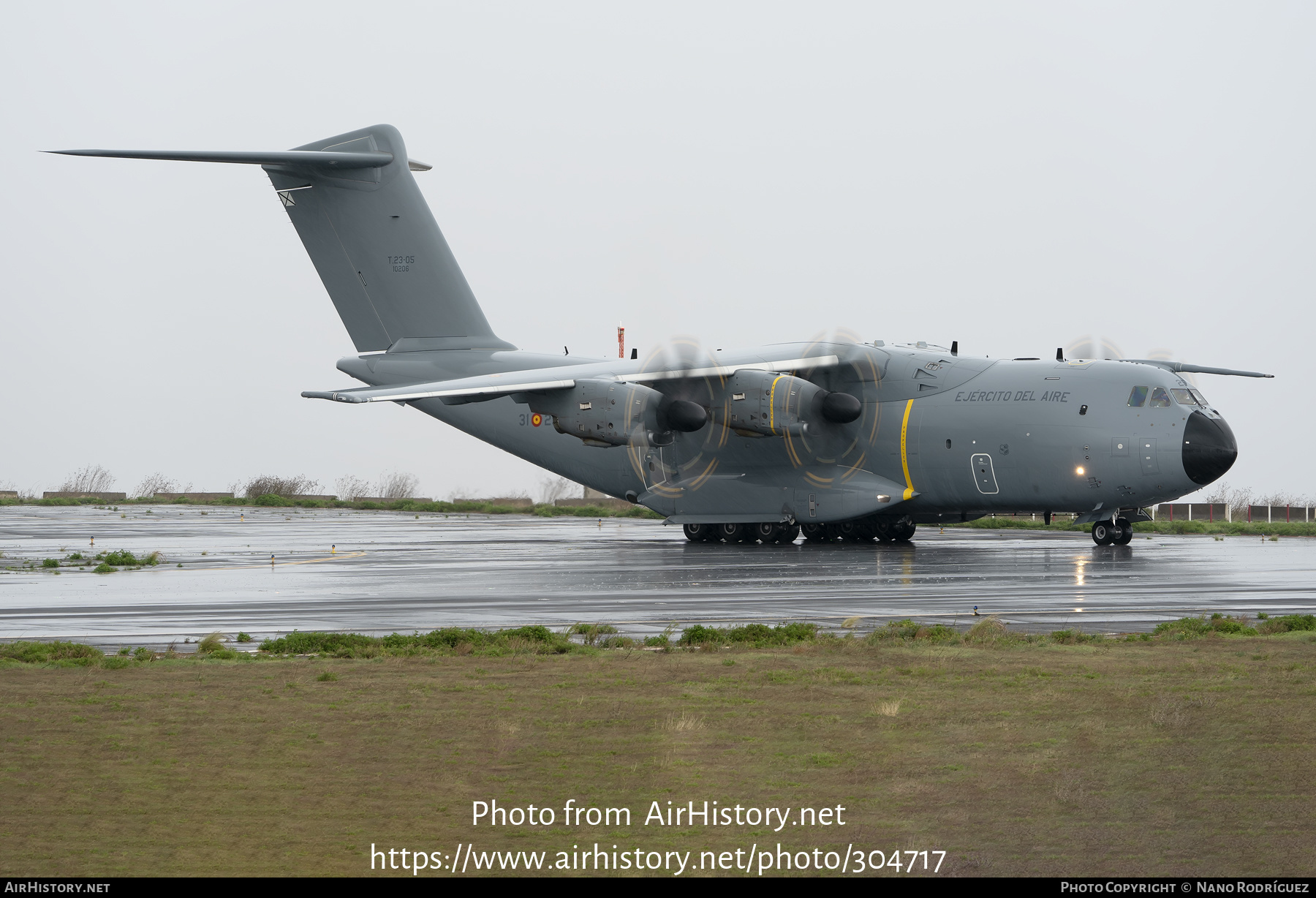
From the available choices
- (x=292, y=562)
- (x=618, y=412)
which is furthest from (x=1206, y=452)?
(x=292, y=562)

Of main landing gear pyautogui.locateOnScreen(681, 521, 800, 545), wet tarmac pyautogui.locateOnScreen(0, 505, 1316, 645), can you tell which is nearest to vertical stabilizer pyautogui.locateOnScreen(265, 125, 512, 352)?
wet tarmac pyautogui.locateOnScreen(0, 505, 1316, 645)

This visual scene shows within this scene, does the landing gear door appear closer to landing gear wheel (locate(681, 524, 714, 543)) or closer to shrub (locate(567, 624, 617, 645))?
landing gear wheel (locate(681, 524, 714, 543))

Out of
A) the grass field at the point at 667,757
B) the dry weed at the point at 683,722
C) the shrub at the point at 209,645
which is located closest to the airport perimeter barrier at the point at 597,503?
the shrub at the point at 209,645

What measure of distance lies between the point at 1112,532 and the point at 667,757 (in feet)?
70.8

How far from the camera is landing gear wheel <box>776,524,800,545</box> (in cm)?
2919

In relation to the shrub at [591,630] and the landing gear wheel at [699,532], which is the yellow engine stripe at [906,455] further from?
the shrub at [591,630]

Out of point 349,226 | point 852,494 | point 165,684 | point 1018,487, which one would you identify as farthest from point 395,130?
point 165,684

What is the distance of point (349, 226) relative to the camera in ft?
100

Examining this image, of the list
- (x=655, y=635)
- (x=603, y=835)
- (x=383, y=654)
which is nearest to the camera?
(x=603, y=835)

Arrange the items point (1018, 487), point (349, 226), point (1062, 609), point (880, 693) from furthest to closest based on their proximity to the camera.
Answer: point (349, 226)
point (1018, 487)
point (1062, 609)
point (880, 693)

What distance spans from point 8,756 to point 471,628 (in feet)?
19.2

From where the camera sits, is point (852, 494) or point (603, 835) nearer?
point (603, 835)

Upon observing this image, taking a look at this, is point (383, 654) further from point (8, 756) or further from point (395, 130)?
point (395, 130)

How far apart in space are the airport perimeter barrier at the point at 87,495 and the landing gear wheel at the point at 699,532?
41.0 meters
